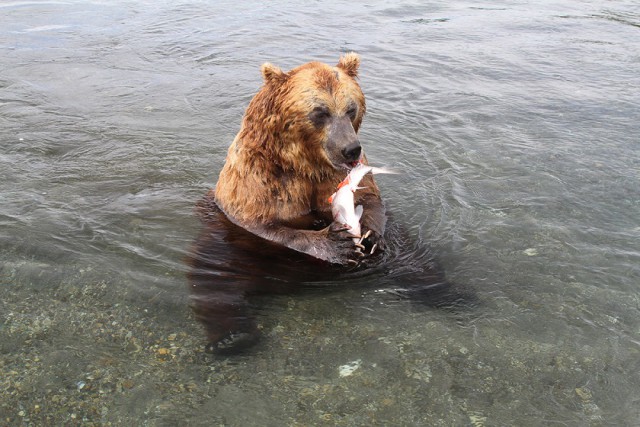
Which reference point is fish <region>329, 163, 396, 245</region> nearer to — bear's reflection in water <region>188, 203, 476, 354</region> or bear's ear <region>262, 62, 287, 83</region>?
bear's reflection in water <region>188, 203, 476, 354</region>

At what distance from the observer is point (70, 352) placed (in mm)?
3879

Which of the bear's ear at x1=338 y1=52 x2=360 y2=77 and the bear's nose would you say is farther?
the bear's ear at x1=338 y1=52 x2=360 y2=77

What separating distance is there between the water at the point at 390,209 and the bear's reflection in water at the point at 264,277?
0.36ft

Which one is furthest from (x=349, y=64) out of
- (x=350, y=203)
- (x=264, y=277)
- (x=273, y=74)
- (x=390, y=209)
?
(x=264, y=277)

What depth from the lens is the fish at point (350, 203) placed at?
4.66m

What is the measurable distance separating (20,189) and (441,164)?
3.87 m

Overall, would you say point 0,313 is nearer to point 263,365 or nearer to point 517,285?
point 263,365

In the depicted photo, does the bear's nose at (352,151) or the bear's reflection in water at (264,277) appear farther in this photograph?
the bear's nose at (352,151)

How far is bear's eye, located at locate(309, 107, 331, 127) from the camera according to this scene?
15.4 feet

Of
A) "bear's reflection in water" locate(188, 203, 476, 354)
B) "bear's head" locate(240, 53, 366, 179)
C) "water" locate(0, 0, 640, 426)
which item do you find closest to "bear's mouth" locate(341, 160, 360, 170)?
"bear's head" locate(240, 53, 366, 179)

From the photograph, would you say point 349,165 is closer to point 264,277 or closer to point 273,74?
point 273,74

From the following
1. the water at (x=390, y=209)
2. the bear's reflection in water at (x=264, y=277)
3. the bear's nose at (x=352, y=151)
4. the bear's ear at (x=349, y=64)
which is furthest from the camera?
the bear's ear at (x=349, y=64)

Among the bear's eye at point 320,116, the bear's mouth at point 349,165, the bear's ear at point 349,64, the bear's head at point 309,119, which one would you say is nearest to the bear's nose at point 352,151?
Answer: the bear's head at point 309,119

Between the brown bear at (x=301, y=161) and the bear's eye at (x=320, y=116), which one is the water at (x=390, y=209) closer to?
the brown bear at (x=301, y=161)
